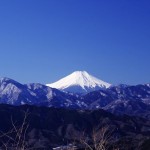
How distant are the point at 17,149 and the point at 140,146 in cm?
15845

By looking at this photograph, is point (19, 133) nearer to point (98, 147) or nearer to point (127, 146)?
point (98, 147)

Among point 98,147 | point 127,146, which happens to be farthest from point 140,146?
point 98,147

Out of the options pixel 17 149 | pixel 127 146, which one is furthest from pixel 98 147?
pixel 127 146

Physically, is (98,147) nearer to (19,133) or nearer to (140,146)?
(19,133)

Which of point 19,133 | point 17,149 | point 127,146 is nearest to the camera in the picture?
point 19,133

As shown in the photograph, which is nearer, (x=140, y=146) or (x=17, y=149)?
(x=17, y=149)

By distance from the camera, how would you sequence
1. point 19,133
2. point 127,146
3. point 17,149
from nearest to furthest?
point 19,133 → point 17,149 → point 127,146

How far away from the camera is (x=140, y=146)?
539 feet

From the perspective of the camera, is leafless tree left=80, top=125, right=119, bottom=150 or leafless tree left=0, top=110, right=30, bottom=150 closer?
leafless tree left=0, top=110, right=30, bottom=150

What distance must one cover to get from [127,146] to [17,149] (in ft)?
507

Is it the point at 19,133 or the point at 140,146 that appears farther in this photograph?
the point at 140,146

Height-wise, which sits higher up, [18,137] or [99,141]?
[18,137]

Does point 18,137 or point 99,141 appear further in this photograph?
point 99,141

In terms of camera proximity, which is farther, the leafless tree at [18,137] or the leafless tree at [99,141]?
the leafless tree at [99,141]
